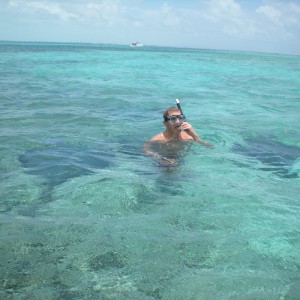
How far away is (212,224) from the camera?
3441 mm

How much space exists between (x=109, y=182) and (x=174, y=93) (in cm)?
1061

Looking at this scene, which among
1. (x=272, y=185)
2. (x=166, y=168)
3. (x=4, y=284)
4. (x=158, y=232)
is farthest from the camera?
(x=166, y=168)

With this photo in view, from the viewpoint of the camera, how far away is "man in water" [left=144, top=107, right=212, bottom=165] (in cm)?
570

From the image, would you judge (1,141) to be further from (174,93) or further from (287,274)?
(174,93)

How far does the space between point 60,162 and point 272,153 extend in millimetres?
3590

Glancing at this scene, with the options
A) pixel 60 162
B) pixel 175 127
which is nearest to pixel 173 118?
pixel 175 127

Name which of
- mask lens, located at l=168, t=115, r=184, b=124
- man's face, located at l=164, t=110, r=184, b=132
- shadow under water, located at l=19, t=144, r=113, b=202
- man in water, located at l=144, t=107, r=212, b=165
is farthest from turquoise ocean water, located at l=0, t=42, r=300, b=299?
mask lens, located at l=168, t=115, r=184, b=124

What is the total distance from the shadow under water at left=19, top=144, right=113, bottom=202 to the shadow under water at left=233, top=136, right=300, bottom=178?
7.96 ft

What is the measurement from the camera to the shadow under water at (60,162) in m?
4.56

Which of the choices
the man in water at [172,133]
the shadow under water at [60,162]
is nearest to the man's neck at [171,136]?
the man in water at [172,133]

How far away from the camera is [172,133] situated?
20.2 ft

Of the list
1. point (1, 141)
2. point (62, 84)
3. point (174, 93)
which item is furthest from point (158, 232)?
point (62, 84)

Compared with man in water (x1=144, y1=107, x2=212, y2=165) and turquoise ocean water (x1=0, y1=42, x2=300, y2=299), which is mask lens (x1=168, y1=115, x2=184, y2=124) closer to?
man in water (x1=144, y1=107, x2=212, y2=165)

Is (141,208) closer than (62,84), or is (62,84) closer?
(141,208)
